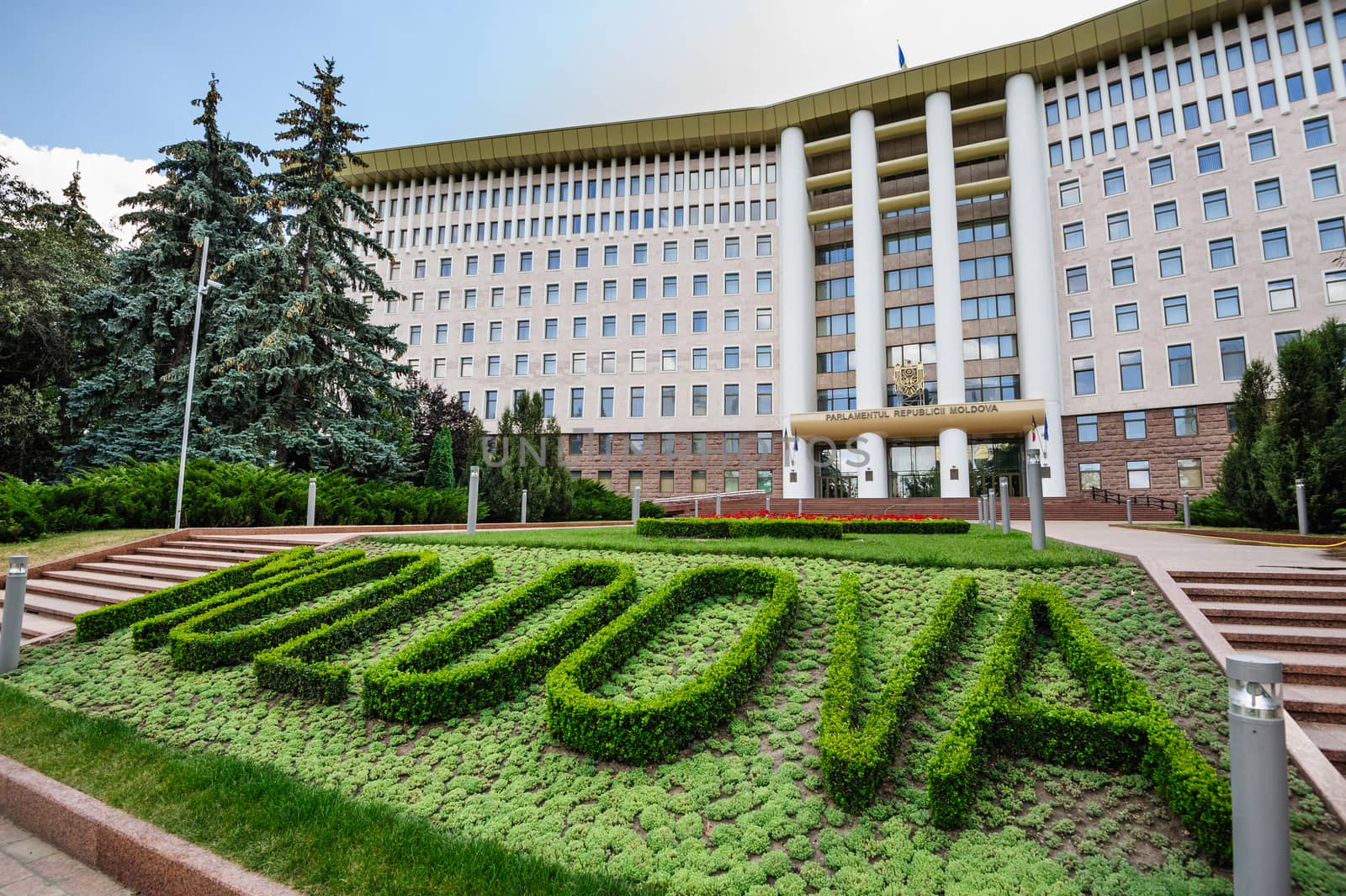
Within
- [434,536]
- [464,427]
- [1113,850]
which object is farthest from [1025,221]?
[1113,850]

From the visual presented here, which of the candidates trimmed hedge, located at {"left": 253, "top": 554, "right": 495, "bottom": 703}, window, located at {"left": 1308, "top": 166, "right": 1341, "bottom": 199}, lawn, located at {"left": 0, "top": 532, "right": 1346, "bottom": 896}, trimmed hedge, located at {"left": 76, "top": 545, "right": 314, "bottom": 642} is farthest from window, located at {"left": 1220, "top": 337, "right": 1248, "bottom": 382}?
trimmed hedge, located at {"left": 76, "top": 545, "right": 314, "bottom": 642}

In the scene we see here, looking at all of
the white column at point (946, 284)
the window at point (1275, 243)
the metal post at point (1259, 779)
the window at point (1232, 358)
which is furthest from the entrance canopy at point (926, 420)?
the metal post at point (1259, 779)

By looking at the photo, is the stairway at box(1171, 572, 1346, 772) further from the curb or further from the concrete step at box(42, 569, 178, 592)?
the concrete step at box(42, 569, 178, 592)

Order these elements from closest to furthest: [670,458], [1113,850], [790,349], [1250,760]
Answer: [1250,760], [1113,850], [790,349], [670,458]

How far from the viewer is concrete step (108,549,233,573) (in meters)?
11.1

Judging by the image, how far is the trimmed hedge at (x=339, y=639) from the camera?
5902 millimetres

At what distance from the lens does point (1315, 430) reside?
1539 centimetres

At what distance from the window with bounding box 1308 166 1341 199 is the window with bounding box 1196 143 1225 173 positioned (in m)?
3.46

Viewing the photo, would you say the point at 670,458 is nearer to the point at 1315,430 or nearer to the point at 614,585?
the point at 1315,430

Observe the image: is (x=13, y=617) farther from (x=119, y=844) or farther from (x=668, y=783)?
(x=668, y=783)

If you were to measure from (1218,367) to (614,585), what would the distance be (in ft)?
116

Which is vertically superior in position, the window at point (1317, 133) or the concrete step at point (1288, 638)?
the window at point (1317, 133)

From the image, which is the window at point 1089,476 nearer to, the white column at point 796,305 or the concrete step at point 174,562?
the white column at point 796,305

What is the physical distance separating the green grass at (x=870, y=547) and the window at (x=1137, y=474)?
997 inches
